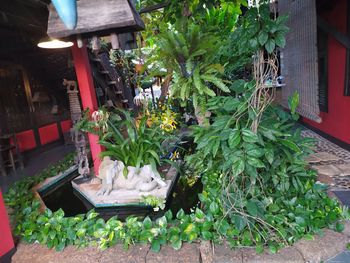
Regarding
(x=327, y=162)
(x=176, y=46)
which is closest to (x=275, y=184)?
(x=176, y=46)

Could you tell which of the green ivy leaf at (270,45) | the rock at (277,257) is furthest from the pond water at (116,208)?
the green ivy leaf at (270,45)

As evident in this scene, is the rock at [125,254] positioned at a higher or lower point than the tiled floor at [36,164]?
higher

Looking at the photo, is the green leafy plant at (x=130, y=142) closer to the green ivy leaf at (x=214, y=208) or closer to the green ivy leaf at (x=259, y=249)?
the green ivy leaf at (x=214, y=208)

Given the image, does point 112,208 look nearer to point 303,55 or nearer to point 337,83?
point 303,55

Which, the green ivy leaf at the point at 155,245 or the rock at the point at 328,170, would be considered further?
the rock at the point at 328,170

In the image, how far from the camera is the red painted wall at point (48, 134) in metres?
6.59

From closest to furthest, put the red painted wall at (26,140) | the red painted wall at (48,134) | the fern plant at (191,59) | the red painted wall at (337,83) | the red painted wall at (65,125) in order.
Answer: the fern plant at (191,59), the red painted wall at (337,83), the red painted wall at (26,140), the red painted wall at (48,134), the red painted wall at (65,125)

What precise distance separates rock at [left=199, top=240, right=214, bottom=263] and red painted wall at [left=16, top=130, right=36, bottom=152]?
546 centimetres

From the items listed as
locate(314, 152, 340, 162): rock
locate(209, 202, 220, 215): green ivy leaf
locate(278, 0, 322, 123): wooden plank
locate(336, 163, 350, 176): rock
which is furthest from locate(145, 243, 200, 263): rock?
locate(314, 152, 340, 162): rock

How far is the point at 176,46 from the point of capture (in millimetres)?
2209

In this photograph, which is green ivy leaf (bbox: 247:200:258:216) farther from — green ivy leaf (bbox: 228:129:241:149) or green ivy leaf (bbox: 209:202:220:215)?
green ivy leaf (bbox: 228:129:241:149)

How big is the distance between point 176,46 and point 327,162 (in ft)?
9.77

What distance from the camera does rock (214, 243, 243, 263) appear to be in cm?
183

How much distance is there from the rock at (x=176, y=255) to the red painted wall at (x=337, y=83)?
3686 millimetres
